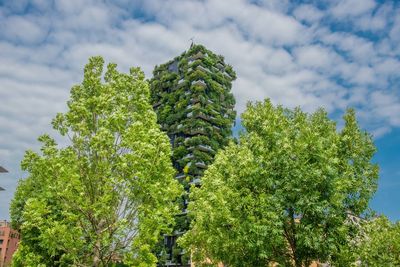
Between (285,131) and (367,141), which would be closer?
(285,131)

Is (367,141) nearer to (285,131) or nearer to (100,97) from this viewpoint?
(285,131)

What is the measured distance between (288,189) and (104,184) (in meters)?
8.65

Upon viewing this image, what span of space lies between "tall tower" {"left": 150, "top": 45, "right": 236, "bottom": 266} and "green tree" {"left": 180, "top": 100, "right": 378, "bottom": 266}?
138ft

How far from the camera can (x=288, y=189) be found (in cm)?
1789

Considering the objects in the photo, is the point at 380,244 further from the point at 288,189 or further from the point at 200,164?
the point at 200,164

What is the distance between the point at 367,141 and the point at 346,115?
78.9 inches

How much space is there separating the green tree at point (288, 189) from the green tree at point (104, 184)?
4.58 meters

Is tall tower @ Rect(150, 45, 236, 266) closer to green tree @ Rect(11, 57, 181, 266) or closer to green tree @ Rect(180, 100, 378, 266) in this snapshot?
green tree @ Rect(180, 100, 378, 266)

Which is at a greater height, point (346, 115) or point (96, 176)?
point (346, 115)

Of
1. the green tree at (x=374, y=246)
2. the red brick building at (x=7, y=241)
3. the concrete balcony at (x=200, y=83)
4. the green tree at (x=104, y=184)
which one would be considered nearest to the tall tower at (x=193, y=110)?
the concrete balcony at (x=200, y=83)

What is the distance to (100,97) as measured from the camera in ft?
53.5

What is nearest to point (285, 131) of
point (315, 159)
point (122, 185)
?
point (315, 159)

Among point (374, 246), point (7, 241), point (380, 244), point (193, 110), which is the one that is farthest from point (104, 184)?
point (7, 241)

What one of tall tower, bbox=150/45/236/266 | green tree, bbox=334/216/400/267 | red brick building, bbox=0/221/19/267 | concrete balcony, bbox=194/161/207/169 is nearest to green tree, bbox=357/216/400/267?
green tree, bbox=334/216/400/267
